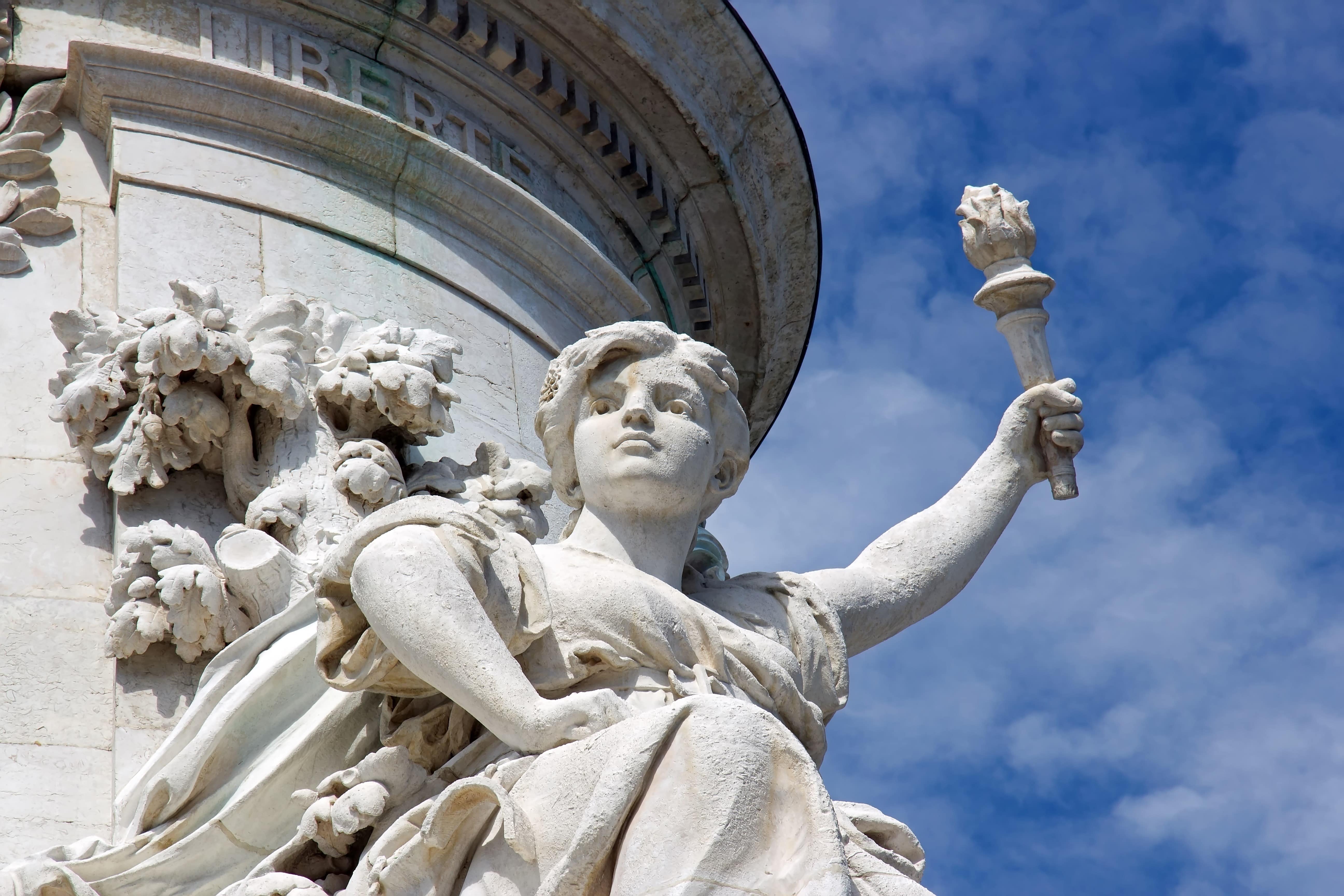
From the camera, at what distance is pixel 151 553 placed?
8.68m

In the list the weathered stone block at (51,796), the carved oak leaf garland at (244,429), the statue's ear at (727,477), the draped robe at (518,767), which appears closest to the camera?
the draped robe at (518,767)

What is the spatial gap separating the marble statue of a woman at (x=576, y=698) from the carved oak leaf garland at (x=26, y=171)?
2260 mm

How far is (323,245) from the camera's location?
10227mm

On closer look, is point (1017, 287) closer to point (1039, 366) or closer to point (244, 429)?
point (1039, 366)

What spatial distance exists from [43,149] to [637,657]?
4.01m

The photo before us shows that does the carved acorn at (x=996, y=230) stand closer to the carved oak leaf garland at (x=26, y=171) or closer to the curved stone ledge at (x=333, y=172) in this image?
the curved stone ledge at (x=333, y=172)

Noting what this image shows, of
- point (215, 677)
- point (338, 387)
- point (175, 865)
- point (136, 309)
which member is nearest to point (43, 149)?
point (136, 309)

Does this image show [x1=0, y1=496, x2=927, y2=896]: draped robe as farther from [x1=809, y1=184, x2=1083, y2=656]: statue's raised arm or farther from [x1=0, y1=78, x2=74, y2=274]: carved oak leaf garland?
[x1=0, y1=78, x2=74, y2=274]: carved oak leaf garland

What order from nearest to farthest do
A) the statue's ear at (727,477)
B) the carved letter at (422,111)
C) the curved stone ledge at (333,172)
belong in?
the statue's ear at (727,477) → the curved stone ledge at (333,172) → the carved letter at (422,111)

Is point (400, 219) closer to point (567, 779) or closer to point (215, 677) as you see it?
point (215, 677)

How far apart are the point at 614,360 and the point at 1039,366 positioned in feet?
5.96

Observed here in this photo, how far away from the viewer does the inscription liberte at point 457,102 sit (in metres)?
10.7

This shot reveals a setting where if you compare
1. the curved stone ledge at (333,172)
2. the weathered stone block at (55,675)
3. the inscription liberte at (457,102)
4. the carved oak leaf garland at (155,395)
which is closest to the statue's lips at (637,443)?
the carved oak leaf garland at (155,395)

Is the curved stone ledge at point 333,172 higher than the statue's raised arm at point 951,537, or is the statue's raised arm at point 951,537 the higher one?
the curved stone ledge at point 333,172
